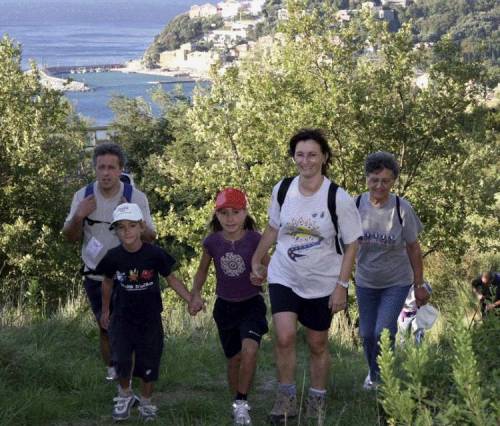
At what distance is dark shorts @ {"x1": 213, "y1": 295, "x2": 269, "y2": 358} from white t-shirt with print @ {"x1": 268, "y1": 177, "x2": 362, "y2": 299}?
0.91 ft

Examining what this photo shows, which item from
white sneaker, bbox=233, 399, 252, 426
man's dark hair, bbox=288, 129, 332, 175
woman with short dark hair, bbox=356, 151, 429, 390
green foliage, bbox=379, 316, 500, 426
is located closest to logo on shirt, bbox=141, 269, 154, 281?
white sneaker, bbox=233, 399, 252, 426

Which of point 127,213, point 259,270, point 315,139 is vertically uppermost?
point 315,139

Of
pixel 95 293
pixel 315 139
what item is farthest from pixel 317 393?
pixel 95 293

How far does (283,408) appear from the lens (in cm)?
469

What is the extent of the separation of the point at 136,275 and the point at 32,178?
1432 centimetres

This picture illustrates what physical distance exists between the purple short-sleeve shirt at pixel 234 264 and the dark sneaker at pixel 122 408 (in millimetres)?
799

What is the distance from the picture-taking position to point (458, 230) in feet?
41.0

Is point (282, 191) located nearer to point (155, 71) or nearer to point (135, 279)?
point (135, 279)

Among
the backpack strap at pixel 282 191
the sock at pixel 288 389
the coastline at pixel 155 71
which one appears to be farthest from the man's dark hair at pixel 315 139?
the coastline at pixel 155 71

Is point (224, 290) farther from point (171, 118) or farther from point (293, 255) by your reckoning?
point (171, 118)

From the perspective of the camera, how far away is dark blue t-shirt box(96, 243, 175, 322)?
4.71 metres

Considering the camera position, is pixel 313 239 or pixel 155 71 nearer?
pixel 313 239

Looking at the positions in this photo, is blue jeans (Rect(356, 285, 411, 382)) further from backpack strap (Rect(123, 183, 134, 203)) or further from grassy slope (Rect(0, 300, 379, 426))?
backpack strap (Rect(123, 183, 134, 203))

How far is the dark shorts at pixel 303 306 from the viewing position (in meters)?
4.72
